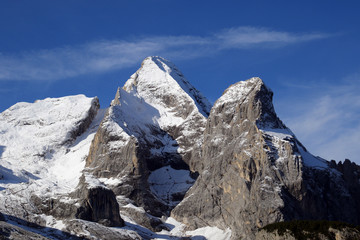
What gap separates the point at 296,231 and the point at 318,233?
5.77 m

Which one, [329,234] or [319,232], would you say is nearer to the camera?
[329,234]

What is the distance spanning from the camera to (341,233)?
190m

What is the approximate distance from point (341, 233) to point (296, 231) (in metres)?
11.1

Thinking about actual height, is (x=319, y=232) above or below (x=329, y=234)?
above

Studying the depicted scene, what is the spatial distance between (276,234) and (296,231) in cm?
565

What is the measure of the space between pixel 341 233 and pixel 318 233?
539 cm

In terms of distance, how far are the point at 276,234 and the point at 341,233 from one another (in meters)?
16.6

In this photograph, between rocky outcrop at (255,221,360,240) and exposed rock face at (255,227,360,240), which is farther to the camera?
rocky outcrop at (255,221,360,240)

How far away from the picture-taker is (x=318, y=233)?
629 feet

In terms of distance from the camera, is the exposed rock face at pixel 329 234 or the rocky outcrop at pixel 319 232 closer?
the exposed rock face at pixel 329 234

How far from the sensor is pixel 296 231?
640 feet

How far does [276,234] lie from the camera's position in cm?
19850
